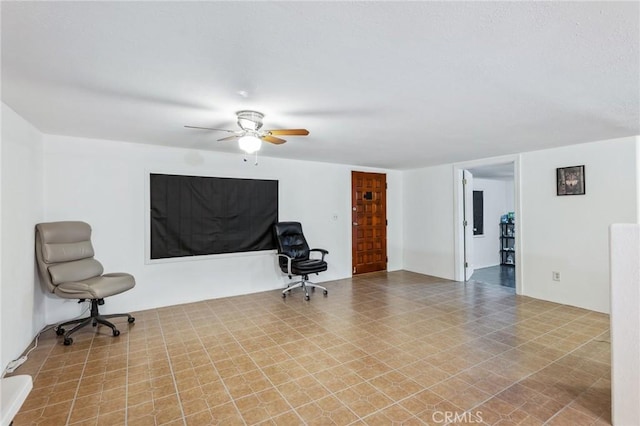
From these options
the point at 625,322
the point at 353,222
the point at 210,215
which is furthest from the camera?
the point at 353,222

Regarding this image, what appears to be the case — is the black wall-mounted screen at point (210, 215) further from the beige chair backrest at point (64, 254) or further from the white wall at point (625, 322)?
the white wall at point (625, 322)

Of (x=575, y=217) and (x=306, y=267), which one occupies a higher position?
(x=575, y=217)

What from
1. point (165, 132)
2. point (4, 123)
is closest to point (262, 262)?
point (165, 132)

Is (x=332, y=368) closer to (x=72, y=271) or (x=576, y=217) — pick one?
(x=72, y=271)

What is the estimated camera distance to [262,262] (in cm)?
491

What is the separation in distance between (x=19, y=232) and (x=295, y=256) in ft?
10.6

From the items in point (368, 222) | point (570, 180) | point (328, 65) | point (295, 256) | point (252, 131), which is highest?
point (328, 65)

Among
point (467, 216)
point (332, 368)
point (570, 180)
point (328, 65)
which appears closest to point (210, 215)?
point (332, 368)

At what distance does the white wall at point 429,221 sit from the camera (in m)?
5.72

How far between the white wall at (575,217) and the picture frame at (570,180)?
0.21 ft

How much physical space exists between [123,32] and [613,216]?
5155 mm

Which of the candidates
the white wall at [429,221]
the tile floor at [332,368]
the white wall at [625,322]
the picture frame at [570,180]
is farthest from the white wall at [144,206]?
the white wall at [625,322]

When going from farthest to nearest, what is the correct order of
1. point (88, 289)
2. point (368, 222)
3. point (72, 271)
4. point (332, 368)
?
point (368, 222), point (72, 271), point (88, 289), point (332, 368)

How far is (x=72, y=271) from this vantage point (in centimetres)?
321
